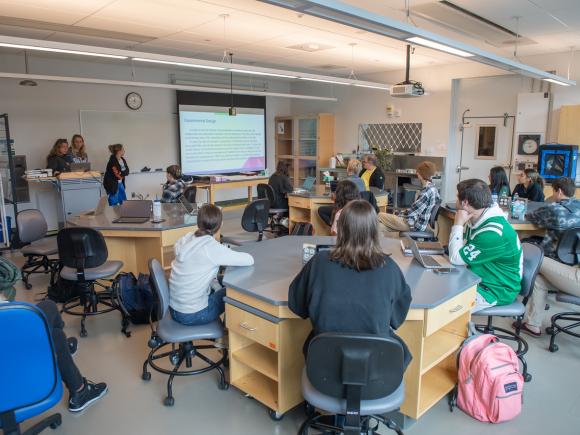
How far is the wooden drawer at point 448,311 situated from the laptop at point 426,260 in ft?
0.75

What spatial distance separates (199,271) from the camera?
2.52 metres

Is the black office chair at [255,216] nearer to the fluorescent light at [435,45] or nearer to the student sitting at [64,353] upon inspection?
the fluorescent light at [435,45]

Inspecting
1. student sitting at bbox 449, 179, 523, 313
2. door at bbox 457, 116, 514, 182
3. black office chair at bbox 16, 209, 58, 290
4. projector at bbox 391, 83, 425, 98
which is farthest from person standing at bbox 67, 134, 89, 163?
door at bbox 457, 116, 514, 182

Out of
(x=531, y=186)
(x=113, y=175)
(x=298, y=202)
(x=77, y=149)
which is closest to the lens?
(x=531, y=186)

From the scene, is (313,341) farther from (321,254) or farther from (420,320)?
(420,320)

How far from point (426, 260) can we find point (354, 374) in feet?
4.06

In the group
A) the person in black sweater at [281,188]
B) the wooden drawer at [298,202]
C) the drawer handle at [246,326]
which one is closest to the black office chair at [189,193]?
the person in black sweater at [281,188]

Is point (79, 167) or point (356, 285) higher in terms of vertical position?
point (79, 167)

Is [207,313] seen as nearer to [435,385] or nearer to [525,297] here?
[435,385]

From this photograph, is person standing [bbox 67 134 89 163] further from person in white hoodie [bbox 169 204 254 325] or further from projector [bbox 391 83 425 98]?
person in white hoodie [bbox 169 204 254 325]

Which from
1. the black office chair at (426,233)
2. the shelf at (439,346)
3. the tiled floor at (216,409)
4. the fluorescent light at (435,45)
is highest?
the fluorescent light at (435,45)

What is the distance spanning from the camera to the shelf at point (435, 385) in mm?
2365

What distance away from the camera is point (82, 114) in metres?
7.32

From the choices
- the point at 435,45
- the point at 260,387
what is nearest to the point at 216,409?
the point at 260,387
